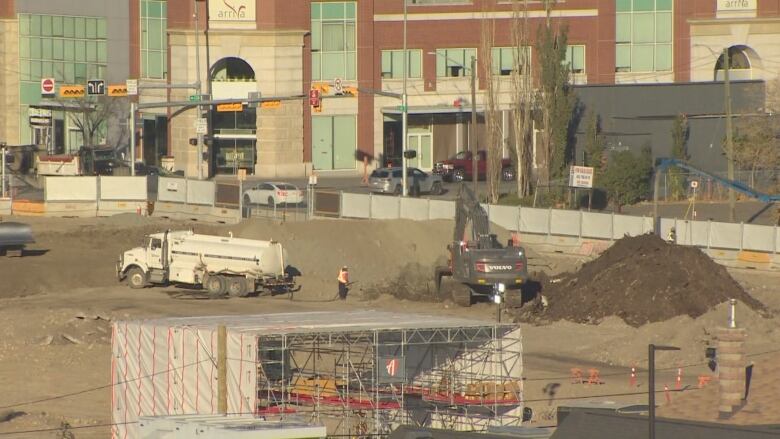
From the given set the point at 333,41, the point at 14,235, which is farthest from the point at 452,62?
the point at 14,235

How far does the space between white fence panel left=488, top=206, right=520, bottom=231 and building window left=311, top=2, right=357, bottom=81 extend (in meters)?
30.3

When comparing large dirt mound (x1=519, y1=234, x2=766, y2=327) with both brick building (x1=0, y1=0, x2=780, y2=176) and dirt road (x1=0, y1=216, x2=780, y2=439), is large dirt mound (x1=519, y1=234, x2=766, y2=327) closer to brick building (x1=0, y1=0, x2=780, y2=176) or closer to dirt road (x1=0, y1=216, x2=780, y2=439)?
dirt road (x1=0, y1=216, x2=780, y2=439)

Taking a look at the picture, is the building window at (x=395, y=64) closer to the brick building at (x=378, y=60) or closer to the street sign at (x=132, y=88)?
the brick building at (x=378, y=60)

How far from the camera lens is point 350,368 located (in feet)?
118

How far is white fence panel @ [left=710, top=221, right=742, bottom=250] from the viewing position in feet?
207

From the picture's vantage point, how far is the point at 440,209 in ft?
228

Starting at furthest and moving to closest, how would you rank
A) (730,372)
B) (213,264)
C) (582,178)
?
(582,178), (213,264), (730,372)

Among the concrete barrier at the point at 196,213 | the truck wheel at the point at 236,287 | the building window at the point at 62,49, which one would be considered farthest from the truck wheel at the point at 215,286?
the building window at the point at 62,49

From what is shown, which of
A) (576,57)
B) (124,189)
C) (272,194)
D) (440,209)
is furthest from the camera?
(576,57)

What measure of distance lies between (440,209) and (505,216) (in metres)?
2.78

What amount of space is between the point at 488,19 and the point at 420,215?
29064 millimetres

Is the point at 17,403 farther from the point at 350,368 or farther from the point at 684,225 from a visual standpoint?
the point at 684,225

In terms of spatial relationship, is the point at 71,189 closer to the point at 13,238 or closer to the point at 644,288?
the point at 13,238

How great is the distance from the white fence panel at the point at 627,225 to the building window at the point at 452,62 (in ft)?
112
